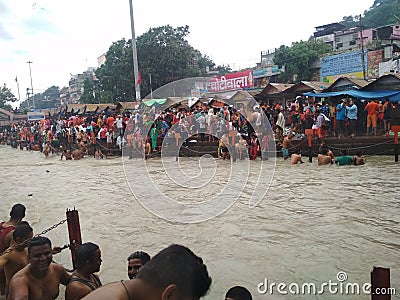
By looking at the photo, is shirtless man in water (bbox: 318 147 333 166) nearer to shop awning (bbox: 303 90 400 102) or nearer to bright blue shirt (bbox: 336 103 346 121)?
bright blue shirt (bbox: 336 103 346 121)

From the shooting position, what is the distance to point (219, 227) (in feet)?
24.7

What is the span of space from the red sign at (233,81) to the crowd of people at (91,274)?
2496 cm

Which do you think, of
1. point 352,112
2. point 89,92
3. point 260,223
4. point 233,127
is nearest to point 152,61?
point 89,92

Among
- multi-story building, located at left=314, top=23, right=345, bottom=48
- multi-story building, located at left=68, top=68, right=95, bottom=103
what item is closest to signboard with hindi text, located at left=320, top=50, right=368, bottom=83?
multi-story building, located at left=314, top=23, right=345, bottom=48

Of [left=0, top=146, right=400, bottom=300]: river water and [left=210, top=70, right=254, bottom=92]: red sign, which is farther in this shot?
[left=210, top=70, right=254, bottom=92]: red sign

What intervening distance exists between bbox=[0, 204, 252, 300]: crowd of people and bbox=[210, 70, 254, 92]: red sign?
983 inches

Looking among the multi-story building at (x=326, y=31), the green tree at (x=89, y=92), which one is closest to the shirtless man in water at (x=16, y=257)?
the green tree at (x=89, y=92)

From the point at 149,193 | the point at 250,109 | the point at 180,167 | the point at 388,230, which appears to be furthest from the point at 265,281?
the point at 250,109

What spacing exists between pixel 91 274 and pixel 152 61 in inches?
1464

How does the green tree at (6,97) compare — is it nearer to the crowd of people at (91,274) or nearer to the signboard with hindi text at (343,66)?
the signboard with hindi text at (343,66)

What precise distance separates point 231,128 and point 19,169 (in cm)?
1049

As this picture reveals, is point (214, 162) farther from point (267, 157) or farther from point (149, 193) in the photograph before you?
point (149, 193)

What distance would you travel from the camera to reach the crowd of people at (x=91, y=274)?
164 cm

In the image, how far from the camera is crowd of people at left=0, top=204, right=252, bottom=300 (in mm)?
1637
